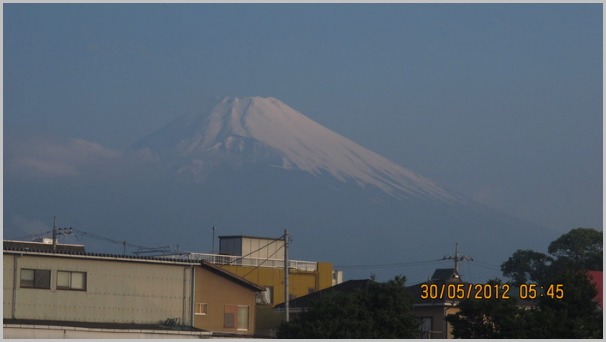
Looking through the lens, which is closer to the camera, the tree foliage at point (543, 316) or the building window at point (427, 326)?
the tree foliage at point (543, 316)

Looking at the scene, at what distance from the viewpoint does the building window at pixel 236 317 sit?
39500 millimetres

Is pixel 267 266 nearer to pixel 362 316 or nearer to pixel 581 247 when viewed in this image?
pixel 362 316

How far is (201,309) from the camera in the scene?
3853 centimetres

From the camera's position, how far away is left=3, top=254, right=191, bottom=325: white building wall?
34688 mm

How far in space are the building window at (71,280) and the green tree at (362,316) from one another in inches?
Result: 257

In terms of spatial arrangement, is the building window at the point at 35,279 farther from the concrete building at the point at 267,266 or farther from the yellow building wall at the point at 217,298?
the concrete building at the point at 267,266

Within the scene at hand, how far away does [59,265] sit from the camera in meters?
35.5

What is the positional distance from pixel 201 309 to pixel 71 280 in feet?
16.3

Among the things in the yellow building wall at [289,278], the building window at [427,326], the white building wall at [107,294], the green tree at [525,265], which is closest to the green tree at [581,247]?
the green tree at [525,265]

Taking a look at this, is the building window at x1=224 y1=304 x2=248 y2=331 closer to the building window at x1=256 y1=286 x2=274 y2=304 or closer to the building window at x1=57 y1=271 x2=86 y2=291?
the building window at x1=57 y1=271 x2=86 y2=291

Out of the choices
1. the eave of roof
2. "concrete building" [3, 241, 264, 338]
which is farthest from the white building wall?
the eave of roof

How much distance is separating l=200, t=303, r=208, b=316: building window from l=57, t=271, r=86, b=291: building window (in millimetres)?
4323

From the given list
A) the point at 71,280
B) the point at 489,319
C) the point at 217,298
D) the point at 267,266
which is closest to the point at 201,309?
the point at 217,298

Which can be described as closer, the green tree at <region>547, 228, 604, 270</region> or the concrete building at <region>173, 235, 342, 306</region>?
the concrete building at <region>173, 235, 342, 306</region>
